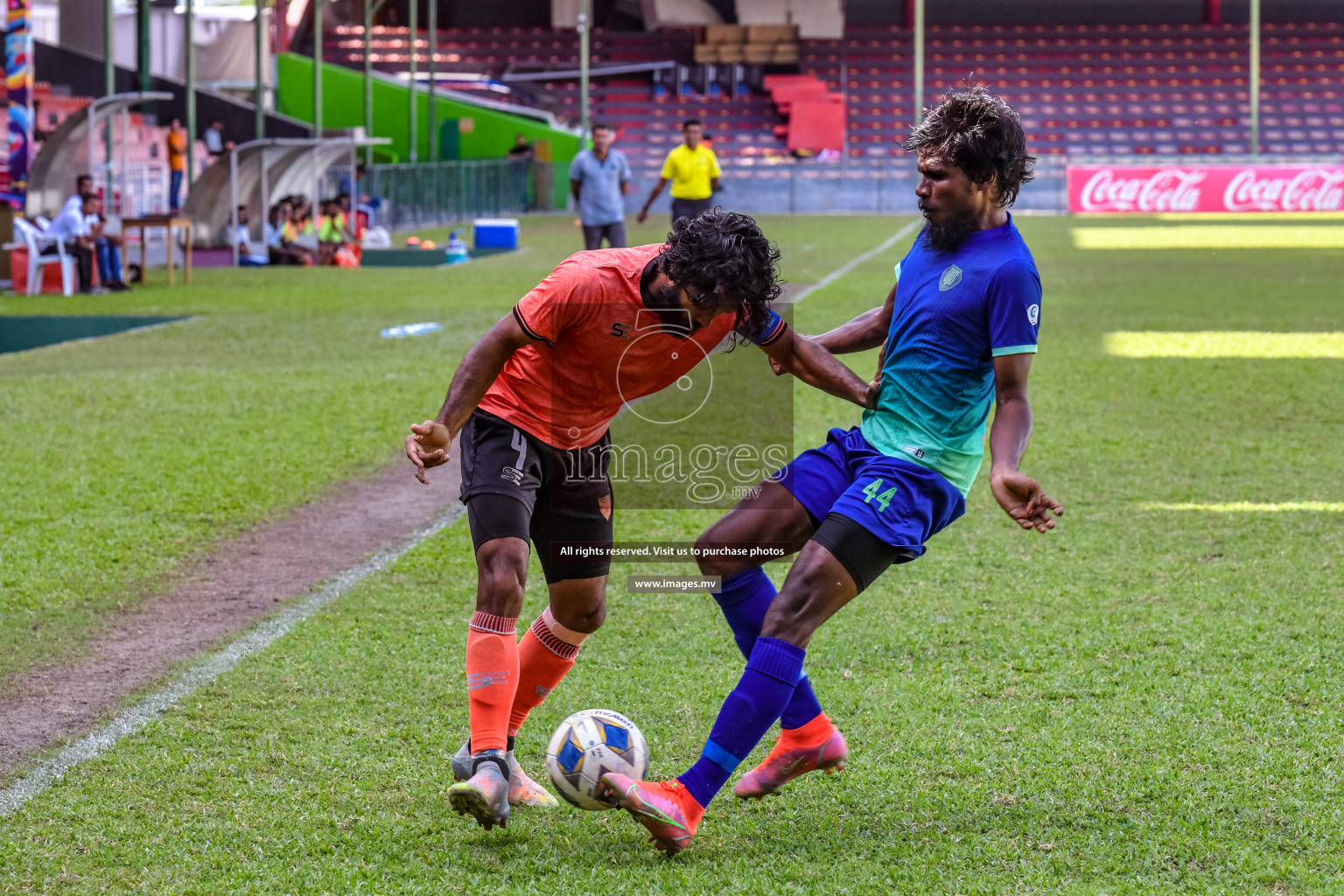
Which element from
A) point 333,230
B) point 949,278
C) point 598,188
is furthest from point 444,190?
point 949,278

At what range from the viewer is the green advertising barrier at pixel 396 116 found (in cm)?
4509

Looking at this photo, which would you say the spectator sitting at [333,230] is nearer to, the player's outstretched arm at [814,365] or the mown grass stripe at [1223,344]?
the mown grass stripe at [1223,344]

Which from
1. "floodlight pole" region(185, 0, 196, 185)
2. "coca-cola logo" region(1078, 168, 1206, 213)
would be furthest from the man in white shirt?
"coca-cola logo" region(1078, 168, 1206, 213)

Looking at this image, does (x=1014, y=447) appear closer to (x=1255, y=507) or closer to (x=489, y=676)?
(x=489, y=676)

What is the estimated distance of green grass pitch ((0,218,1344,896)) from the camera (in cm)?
371

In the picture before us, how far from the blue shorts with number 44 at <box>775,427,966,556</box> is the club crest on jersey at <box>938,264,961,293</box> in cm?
47

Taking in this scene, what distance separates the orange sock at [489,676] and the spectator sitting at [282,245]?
21.7 meters

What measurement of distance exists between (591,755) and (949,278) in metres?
1.56

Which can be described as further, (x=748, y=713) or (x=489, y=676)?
(x=489, y=676)

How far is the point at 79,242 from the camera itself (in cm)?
1920

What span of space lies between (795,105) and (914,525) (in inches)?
1806

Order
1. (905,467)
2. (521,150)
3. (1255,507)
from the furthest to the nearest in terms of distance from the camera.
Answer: (521,150) < (1255,507) < (905,467)

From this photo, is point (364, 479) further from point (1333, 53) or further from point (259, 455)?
point (1333, 53)

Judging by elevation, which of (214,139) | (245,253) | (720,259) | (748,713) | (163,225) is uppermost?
(214,139)
